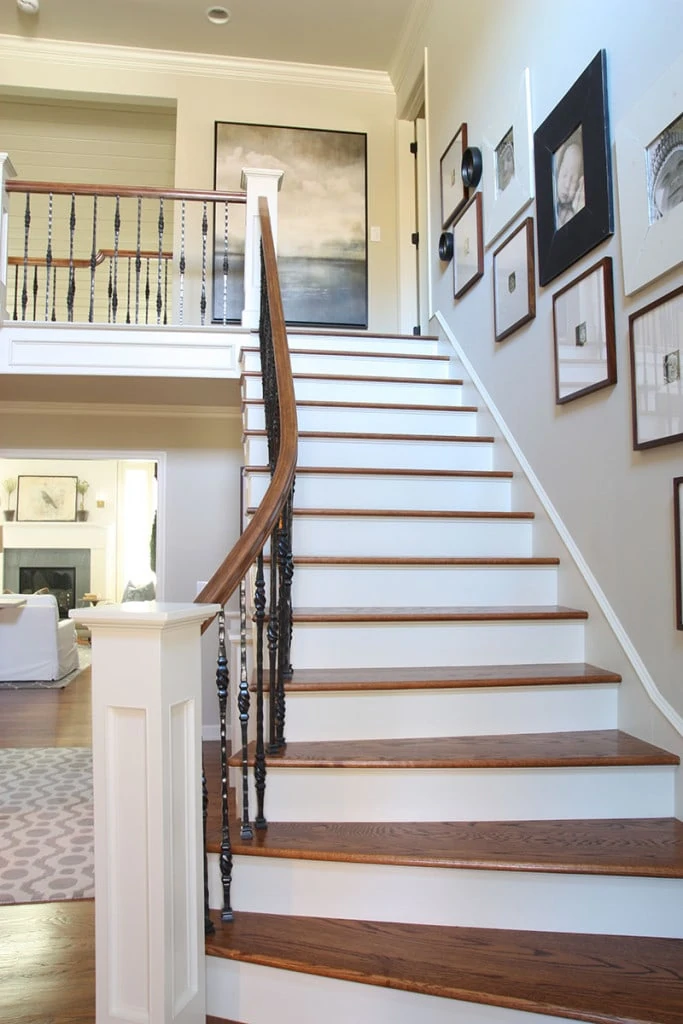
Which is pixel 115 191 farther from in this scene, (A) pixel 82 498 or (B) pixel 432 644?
(A) pixel 82 498

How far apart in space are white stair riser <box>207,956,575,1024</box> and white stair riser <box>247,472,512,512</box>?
1.76 metres

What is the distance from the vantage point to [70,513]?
10766 mm

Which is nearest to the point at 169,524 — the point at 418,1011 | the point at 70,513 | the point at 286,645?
the point at 286,645

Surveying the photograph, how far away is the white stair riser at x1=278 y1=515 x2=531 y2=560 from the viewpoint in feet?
9.38

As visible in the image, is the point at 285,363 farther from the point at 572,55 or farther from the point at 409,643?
the point at 572,55

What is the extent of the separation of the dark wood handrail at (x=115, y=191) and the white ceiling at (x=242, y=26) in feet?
6.80

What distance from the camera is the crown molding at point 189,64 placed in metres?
5.65

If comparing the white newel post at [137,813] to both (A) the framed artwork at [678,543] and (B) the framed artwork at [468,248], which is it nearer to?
(A) the framed artwork at [678,543]

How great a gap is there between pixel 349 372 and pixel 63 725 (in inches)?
128

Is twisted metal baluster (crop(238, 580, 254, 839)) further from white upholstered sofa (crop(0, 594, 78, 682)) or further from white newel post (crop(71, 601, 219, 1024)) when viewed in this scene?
white upholstered sofa (crop(0, 594, 78, 682))

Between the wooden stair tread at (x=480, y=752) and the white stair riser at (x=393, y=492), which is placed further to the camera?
the white stair riser at (x=393, y=492)

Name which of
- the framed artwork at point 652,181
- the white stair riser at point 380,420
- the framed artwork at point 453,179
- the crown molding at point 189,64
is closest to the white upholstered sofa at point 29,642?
the white stair riser at point 380,420

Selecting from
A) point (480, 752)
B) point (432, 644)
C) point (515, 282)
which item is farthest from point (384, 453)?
point (480, 752)

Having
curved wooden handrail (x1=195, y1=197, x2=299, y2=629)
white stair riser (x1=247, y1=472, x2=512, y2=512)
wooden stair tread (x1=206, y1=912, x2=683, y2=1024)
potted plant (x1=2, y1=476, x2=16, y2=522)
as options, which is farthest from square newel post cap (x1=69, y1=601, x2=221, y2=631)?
potted plant (x1=2, y1=476, x2=16, y2=522)
